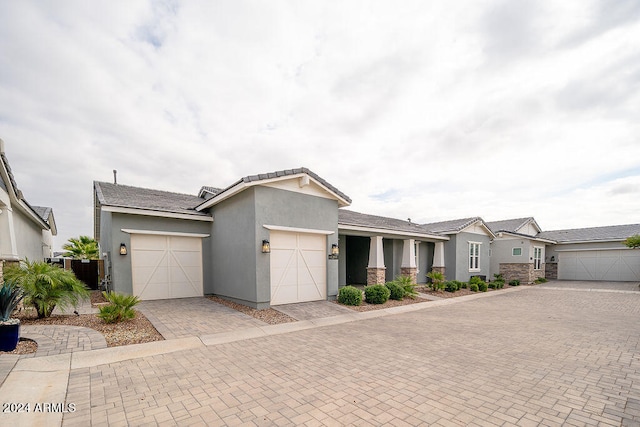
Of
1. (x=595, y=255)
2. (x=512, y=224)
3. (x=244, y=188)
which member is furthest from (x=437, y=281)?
(x=595, y=255)

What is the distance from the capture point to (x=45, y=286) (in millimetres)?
6648

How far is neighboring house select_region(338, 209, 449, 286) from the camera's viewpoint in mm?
14094

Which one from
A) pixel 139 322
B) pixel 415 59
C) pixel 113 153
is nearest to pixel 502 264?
pixel 415 59

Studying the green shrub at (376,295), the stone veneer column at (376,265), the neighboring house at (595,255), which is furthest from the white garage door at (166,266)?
the neighboring house at (595,255)

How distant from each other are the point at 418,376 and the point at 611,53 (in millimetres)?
10239

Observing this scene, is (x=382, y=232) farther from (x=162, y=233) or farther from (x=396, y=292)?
(x=162, y=233)

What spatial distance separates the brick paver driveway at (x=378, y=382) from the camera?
333cm

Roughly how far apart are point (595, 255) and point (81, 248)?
4045 cm

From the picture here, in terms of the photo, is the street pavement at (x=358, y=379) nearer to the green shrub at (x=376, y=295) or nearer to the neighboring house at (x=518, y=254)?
the green shrub at (x=376, y=295)

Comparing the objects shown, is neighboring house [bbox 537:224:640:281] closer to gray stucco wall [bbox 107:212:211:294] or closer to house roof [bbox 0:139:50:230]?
gray stucco wall [bbox 107:212:211:294]

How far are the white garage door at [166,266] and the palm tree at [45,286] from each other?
294 cm

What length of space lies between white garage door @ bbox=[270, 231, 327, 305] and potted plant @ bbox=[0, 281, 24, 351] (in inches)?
240

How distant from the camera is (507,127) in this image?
11.0 m

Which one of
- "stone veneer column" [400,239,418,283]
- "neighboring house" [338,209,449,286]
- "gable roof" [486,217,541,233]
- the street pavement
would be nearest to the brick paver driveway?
the street pavement
